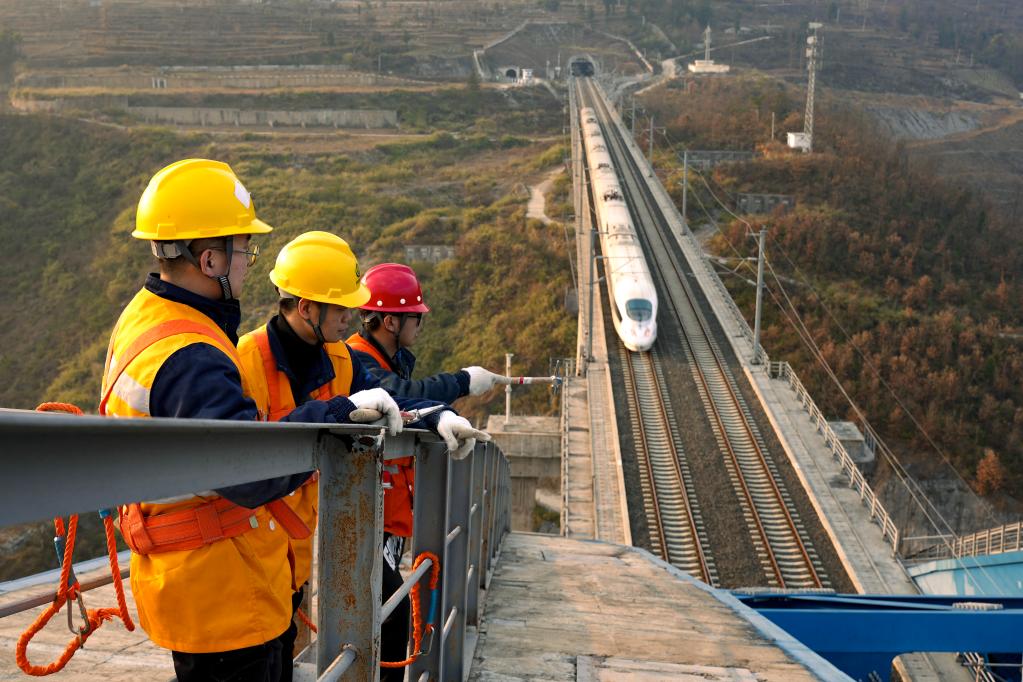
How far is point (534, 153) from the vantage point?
71.2 m

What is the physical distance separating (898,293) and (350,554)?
139 ft

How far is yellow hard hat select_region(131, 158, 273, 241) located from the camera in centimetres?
317

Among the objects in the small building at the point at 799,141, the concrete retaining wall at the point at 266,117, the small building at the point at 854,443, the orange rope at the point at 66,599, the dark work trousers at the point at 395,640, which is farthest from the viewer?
the concrete retaining wall at the point at 266,117

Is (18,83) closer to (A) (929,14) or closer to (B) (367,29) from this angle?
(B) (367,29)

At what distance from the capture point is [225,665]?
280 centimetres

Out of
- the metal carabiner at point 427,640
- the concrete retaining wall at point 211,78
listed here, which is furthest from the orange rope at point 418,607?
the concrete retaining wall at point 211,78

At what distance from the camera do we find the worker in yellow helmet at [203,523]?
2598mm

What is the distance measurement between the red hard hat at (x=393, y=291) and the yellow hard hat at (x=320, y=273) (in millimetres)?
1187

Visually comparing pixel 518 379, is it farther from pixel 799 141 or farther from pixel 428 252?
pixel 799 141

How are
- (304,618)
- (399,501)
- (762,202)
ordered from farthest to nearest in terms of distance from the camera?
(762,202)
(399,501)
(304,618)

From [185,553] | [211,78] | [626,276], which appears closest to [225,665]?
[185,553]

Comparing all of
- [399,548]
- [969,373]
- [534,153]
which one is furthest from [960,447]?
[534,153]

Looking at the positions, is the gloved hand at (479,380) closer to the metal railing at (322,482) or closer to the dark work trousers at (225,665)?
the metal railing at (322,482)

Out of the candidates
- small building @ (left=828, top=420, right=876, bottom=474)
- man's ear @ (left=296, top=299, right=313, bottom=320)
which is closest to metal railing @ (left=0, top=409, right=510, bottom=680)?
man's ear @ (left=296, top=299, right=313, bottom=320)
